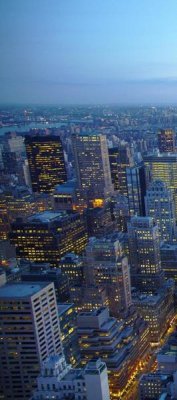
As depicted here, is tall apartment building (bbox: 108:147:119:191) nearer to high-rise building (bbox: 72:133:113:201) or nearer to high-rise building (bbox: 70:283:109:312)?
high-rise building (bbox: 72:133:113:201)

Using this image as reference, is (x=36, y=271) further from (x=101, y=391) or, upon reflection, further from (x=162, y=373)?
(x=101, y=391)

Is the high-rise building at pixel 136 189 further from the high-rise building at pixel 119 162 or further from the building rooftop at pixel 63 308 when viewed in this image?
the building rooftop at pixel 63 308

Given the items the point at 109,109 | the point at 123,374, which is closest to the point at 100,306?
the point at 123,374

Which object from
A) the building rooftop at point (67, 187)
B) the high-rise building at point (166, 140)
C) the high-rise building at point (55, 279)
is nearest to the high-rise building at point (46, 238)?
the high-rise building at point (55, 279)

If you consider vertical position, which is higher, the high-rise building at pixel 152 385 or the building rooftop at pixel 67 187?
the building rooftop at pixel 67 187

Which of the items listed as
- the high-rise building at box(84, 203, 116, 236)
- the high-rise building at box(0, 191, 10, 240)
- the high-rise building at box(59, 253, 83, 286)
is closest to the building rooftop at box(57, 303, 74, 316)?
the high-rise building at box(59, 253, 83, 286)

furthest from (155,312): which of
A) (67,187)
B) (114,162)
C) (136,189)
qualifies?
(114,162)

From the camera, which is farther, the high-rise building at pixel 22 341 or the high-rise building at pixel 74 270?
the high-rise building at pixel 74 270
